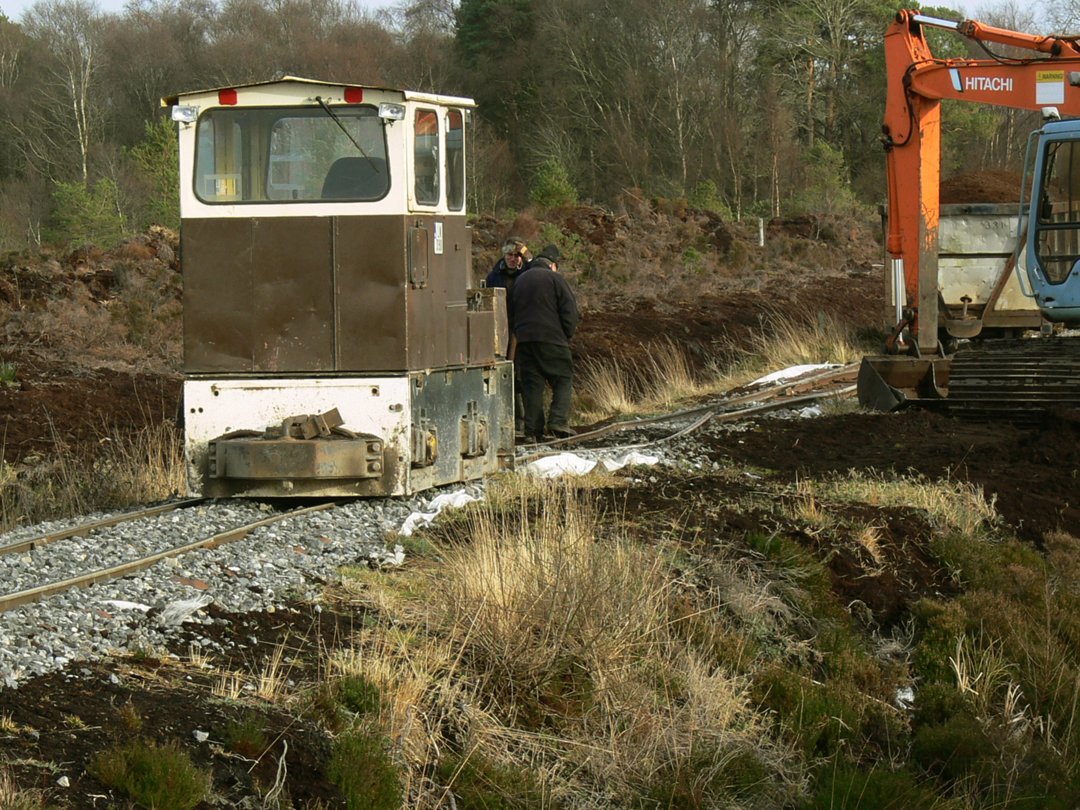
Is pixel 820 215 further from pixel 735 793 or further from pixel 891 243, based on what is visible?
pixel 735 793

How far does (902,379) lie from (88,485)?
26.1ft

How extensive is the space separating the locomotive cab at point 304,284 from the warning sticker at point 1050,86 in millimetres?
7183

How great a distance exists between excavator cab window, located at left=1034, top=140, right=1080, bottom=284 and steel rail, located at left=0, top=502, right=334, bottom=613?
26.2 feet

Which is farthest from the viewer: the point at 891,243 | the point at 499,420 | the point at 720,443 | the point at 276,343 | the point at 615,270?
the point at 615,270

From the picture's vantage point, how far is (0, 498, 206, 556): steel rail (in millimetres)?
9320

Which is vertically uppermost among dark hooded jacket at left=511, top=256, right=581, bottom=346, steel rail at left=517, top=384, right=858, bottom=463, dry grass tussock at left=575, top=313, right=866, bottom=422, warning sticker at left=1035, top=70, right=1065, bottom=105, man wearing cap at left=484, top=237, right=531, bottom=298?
warning sticker at left=1035, top=70, right=1065, bottom=105

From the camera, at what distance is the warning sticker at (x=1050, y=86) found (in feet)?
50.0

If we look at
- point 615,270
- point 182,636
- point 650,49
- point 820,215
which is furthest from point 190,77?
point 182,636

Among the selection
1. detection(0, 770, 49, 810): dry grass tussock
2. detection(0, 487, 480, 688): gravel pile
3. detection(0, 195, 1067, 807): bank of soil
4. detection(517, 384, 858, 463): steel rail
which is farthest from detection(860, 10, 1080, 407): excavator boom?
detection(0, 770, 49, 810): dry grass tussock

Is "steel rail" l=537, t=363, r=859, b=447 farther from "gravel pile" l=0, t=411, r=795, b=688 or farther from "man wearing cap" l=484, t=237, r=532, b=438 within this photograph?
"gravel pile" l=0, t=411, r=795, b=688

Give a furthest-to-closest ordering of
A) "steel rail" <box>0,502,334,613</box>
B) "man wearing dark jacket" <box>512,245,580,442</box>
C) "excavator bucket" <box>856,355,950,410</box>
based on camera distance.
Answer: "man wearing dark jacket" <box>512,245,580,442</box>, "excavator bucket" <box>856,355,950,410</box>, "steel rail" <box>0,502,334,613</box>

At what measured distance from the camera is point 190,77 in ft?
209

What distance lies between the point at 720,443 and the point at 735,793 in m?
7.95

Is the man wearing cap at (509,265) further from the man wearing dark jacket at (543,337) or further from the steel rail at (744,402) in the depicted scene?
the steel rail at (744,402)
